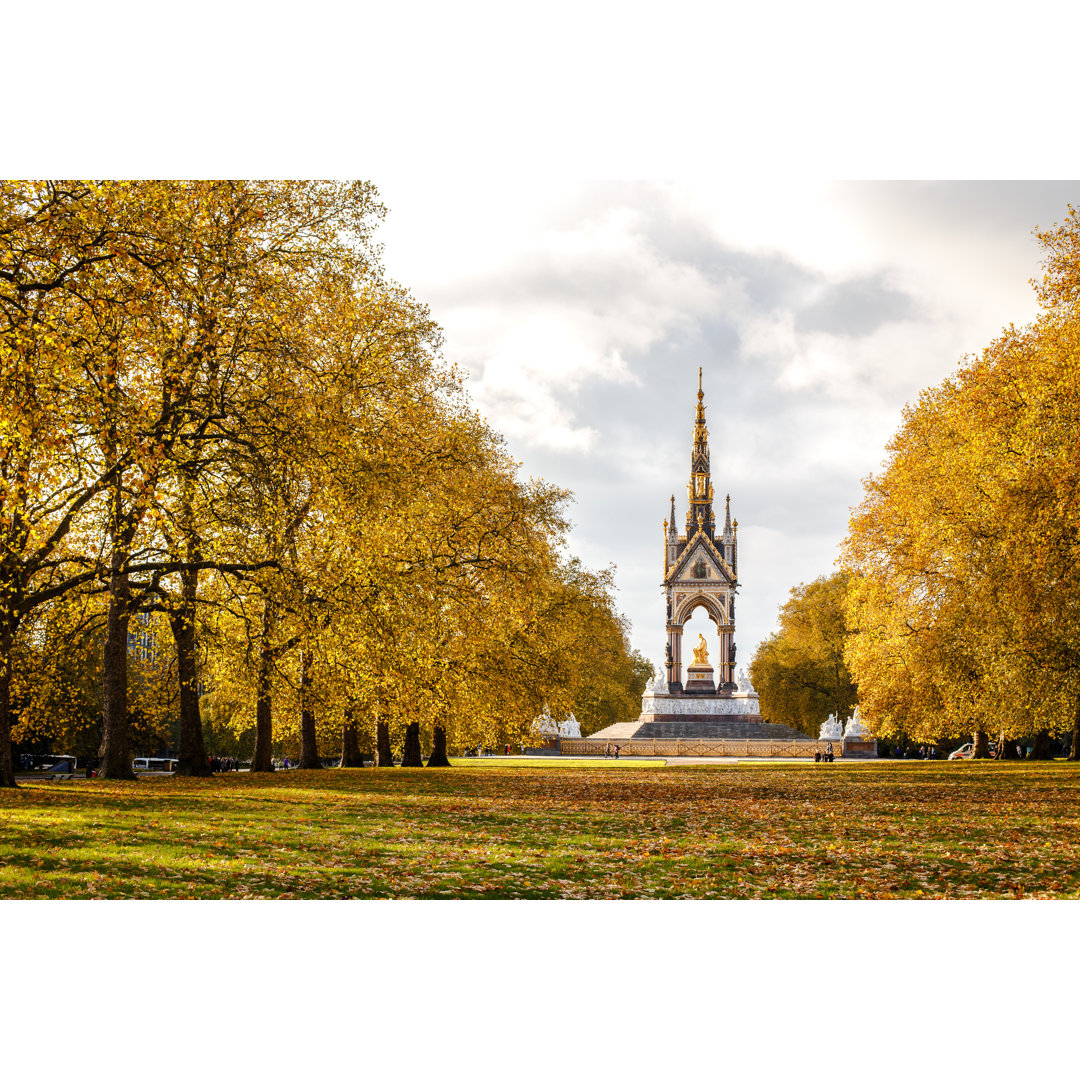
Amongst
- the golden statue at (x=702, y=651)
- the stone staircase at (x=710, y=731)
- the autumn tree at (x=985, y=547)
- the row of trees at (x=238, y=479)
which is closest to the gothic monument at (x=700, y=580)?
the golden statue at (x=702, y=651)

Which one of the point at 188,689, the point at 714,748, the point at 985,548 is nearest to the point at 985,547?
the point at 985,548

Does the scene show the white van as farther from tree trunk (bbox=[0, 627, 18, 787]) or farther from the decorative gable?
tree trunk (bbox=[0, 627, 18, 787])

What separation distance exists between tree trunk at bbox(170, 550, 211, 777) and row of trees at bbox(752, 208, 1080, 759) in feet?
53.2

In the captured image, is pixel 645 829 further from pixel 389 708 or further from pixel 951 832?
pixel 389 708

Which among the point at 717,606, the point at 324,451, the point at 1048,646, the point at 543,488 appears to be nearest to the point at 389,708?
the point at 324,451

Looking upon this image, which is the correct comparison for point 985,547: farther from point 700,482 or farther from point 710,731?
point 700,482

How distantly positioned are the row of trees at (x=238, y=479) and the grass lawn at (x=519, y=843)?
3.00 meters

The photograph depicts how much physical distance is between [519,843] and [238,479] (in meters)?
8.64

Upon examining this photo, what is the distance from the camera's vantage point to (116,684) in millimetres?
20359

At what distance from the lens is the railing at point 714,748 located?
54.2m

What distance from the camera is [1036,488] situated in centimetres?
1853

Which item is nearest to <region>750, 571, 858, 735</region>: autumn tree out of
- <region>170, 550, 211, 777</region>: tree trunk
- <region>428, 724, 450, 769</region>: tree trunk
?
<region>428, 724, 450, 769</region>: tree trunk

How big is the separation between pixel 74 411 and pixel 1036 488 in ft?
51.9

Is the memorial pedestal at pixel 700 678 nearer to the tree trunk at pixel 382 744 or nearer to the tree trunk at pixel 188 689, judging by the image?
the tree trunk at pixel 382 744
